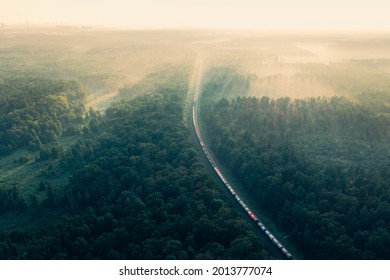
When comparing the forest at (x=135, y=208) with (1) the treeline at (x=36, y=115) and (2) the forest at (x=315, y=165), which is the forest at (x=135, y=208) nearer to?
(2) the forest at (x=315, y=165)

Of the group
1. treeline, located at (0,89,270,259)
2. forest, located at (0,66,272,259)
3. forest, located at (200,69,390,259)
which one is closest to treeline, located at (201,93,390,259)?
forest, located at (200,69,390,259)

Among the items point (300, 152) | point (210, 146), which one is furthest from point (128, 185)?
point (300, 152)

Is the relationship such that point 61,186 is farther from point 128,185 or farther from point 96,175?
point 128,185

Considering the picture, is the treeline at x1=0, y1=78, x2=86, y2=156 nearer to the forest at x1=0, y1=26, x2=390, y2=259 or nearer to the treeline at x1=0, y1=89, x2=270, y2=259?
the forest at x1=0, y1=26, x2=390, y2=259

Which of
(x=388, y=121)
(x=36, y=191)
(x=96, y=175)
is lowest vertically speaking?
(x=36, y=191)

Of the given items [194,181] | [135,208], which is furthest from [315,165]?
[135,208]

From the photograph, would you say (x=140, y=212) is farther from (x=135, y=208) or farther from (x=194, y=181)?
(x=194, y=181)

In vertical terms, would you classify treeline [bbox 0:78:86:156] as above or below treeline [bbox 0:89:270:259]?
above
